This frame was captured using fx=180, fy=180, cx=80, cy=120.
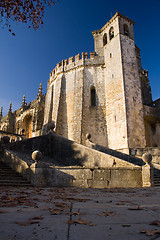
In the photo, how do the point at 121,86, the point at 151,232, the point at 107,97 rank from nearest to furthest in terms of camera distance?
the point at 151,232
the point at 121,86
the point at 107,97

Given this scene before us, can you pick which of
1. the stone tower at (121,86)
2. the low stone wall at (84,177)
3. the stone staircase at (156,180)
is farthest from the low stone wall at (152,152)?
the low stone wall at (84,177)

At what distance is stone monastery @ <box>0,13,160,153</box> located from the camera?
1780 cm

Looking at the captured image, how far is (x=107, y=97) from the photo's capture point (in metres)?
20.5

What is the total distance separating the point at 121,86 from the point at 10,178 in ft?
47.6

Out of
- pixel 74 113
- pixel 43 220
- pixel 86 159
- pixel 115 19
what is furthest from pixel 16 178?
pixel 115 19

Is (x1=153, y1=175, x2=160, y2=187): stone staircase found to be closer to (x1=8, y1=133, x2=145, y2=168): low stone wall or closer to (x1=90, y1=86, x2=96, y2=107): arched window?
(x1=8, y1=133, x2=145, y2=168): low stone wall

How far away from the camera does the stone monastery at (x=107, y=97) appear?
1780cm

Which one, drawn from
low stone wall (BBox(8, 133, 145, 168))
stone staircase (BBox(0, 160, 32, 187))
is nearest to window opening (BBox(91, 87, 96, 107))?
low stone wall (BBox(8, 133, 145, 168))

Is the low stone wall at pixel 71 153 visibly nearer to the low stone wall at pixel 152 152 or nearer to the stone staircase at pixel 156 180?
the stone staircase at pixel 156 180

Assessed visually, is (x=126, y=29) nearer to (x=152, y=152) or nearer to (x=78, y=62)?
(x=78, y=62)

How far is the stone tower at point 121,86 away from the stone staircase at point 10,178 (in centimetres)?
1090

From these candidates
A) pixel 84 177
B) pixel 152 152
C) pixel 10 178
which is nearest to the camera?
pixel 84 177

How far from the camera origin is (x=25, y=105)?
31812 mm

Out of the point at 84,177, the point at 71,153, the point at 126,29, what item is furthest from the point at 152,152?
the point at 126,29
